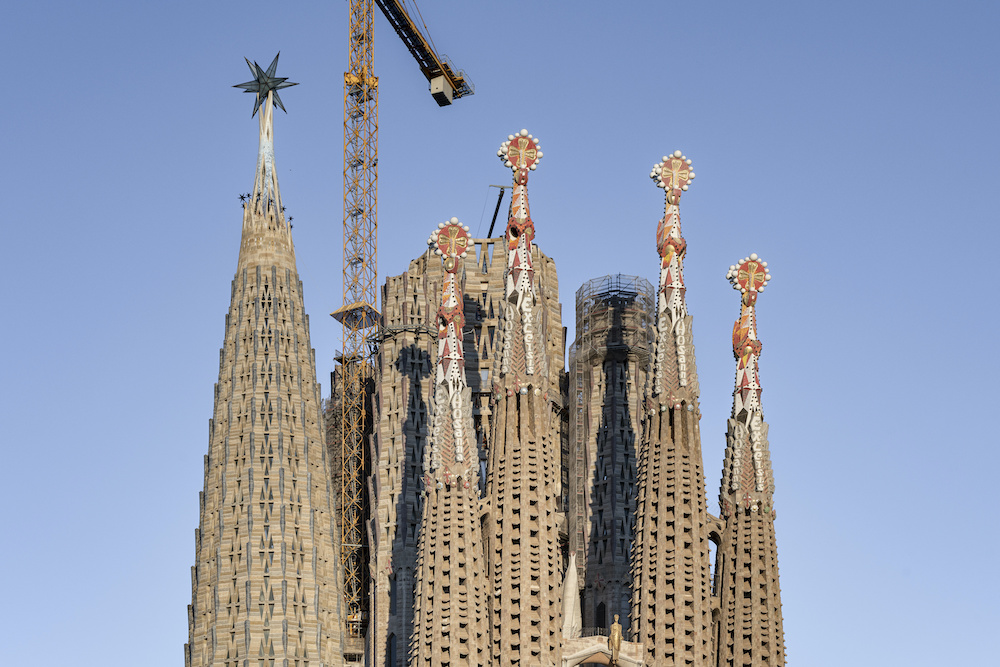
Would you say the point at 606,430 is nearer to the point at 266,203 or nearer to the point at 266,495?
the point at 266,495

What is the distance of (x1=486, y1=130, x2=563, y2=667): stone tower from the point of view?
60719 millimetres

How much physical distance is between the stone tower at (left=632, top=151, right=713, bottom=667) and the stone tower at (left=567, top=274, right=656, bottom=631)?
7800mm

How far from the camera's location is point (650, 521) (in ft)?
205

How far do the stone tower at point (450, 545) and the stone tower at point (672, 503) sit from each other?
4953mm

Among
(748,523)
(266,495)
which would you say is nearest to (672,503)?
(748,523)

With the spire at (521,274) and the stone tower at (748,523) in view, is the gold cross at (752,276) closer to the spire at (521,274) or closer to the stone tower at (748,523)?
the stone tower at (748,523)

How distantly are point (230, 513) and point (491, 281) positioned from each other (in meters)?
14.2

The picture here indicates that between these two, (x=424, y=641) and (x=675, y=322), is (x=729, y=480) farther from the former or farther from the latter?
(x=424, y=641)

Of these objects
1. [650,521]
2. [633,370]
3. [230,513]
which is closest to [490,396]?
[633,370]

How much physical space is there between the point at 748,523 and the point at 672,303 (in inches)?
294

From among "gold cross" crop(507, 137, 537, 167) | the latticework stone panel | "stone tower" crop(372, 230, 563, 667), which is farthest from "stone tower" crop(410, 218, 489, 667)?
the latticework stone panel

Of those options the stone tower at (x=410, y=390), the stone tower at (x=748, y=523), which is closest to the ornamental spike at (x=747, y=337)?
the stone tower at (x=748, y=523)

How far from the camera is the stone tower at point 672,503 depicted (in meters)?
60.8

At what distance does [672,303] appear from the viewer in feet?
216
